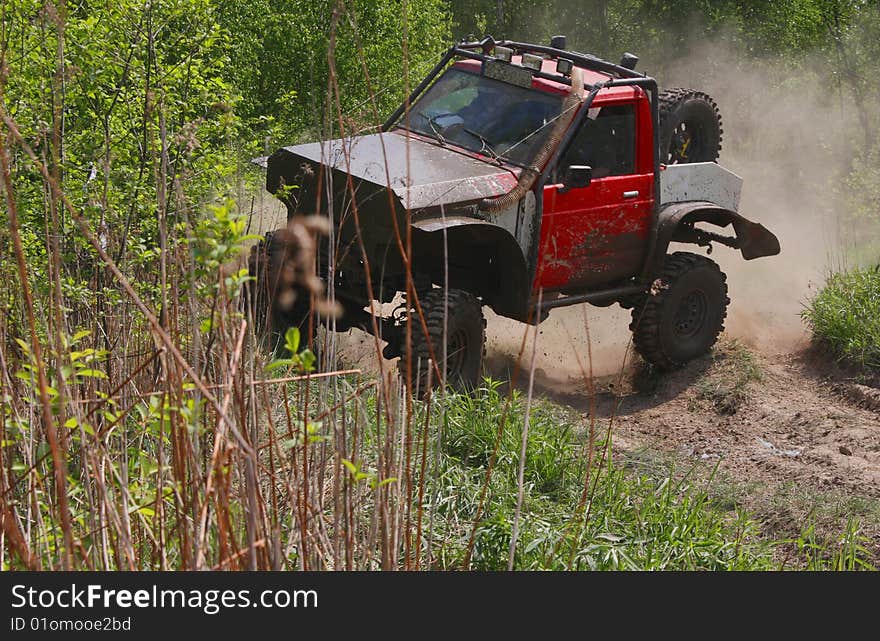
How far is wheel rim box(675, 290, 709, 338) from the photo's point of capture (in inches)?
309

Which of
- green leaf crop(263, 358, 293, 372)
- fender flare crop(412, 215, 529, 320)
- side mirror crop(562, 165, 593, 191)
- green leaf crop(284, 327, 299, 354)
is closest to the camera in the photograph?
green leaf crop(284, 327, 299, 354)

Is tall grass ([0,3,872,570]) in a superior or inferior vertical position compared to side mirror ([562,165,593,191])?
inferior

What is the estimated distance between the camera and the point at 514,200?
6.40 m

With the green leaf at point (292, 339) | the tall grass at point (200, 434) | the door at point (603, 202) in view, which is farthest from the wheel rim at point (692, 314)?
the green leaf at point (292, 339)

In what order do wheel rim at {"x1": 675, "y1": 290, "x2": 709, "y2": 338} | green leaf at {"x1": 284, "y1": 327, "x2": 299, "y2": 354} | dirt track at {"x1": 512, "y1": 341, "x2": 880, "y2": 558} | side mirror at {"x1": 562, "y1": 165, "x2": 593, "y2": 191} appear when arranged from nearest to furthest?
green leaf at {"x1": 284, "y1": 327, "x2": 299, "y2": 354} → dirt track at {"x1": 512, "y1": 341, "x2": 880, "y2": 558} → side mirror at {"x1": 562, "y1": 165, "x2": 593, "y2": 191} → wheel rim at {"x1": 675, "y1": 290, "x2": 709, "y2": 338}

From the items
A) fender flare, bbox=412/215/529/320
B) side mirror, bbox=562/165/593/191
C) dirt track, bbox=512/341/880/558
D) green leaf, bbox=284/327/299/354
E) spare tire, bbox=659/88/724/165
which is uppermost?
spare tire, bbox=659/88/724/165

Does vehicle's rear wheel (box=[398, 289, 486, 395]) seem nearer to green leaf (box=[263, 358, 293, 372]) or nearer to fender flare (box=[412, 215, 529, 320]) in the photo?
fender flare (box=[412, 215, 529, 320])

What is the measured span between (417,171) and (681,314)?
2.48 meters

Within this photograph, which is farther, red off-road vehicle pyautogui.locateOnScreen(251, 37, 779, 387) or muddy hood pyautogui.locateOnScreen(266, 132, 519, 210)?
red off-road vehicle pyautogui.locateOnScreen(251, 37, 779, 387)

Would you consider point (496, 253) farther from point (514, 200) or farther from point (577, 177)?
point (577, 177)

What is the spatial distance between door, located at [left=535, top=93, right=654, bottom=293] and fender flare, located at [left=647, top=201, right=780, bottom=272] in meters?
0.15

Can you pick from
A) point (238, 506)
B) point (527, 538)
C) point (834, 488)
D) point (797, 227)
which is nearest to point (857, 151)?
point (797, 227)

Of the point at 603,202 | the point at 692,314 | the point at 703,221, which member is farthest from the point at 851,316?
the point at 603,202

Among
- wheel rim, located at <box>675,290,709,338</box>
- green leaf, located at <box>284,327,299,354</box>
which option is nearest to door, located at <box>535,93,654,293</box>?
wheel rim, located at <box>675,290,709,338</box>
